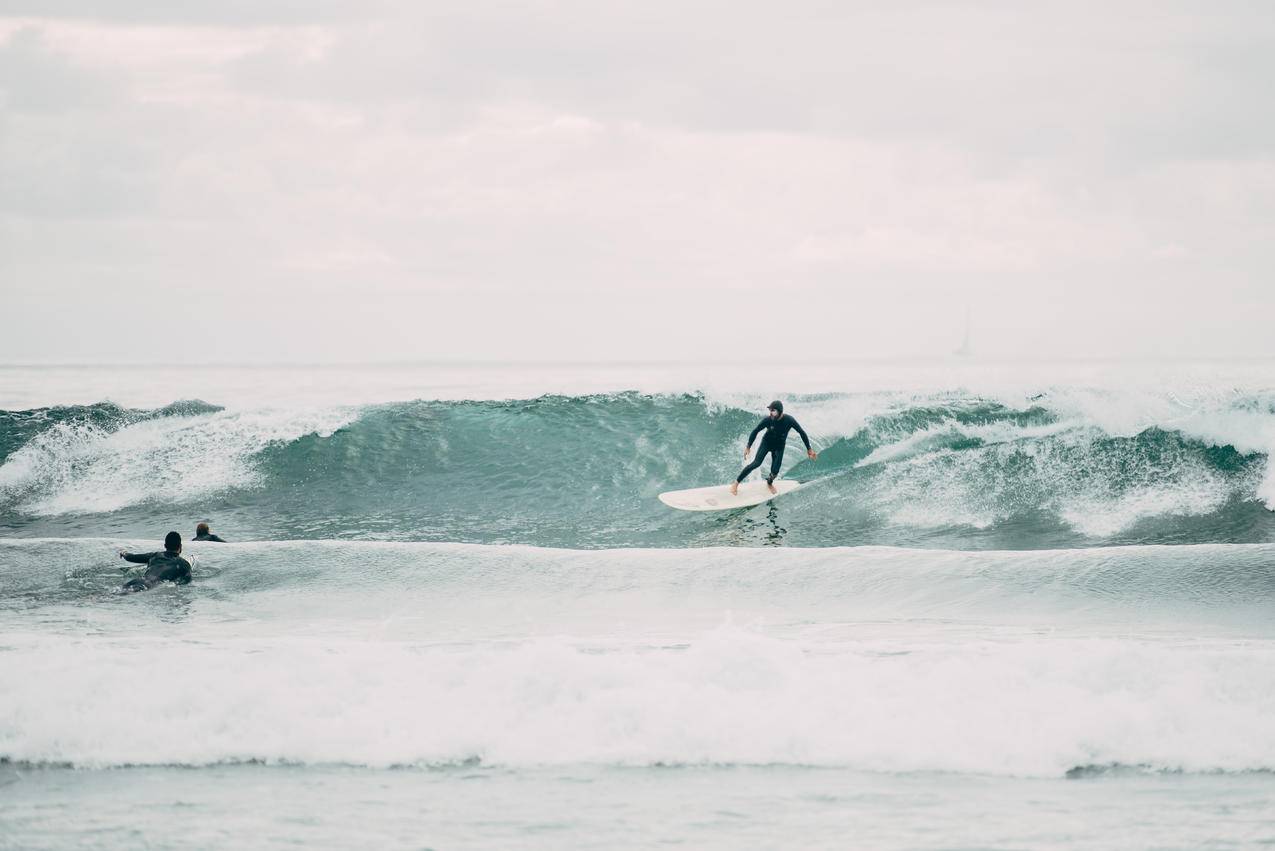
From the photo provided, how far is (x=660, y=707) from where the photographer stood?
5.59 metres

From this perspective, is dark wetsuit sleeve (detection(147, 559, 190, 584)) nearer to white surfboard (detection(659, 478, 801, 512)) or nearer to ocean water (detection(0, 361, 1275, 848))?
ocean water (detection(0, 361, 1275, 848))

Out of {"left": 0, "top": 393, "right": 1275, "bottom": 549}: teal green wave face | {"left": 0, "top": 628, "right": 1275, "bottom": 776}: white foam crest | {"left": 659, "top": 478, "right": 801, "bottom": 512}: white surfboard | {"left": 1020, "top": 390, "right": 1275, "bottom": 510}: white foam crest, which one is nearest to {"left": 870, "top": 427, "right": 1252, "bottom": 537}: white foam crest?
{"left": 0, "top": 393, "right": 1275, "bottom": 549}: teal green wave face

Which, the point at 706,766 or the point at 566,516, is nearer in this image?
the point at 706,766

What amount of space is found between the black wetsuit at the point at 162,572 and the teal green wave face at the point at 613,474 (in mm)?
3857

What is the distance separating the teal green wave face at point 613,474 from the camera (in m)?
13.4

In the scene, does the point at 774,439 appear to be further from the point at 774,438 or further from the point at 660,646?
the point at 660,646

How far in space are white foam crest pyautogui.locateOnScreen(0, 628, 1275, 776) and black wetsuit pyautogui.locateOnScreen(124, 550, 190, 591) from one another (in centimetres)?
295

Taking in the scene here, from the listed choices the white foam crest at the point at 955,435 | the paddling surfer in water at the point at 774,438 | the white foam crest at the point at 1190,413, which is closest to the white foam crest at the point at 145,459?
the paddling surfer in water at the point at 774,438

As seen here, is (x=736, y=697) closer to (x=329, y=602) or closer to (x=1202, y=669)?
(x=1202, y=669)

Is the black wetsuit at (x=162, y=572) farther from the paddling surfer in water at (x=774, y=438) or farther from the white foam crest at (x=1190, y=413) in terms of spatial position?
the white foam crest at (x=1190, y=413)

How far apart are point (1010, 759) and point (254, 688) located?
4112 mm

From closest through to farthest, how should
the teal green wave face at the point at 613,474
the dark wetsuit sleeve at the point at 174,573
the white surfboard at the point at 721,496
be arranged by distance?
the dark wetsuit sleeve at the point at 174,573 < the teal green wave face at the point at 613,474 < the white surfboard at the point at 721,496

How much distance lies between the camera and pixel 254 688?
229 inches

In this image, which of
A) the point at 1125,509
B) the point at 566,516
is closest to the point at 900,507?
the point at 1125,509
